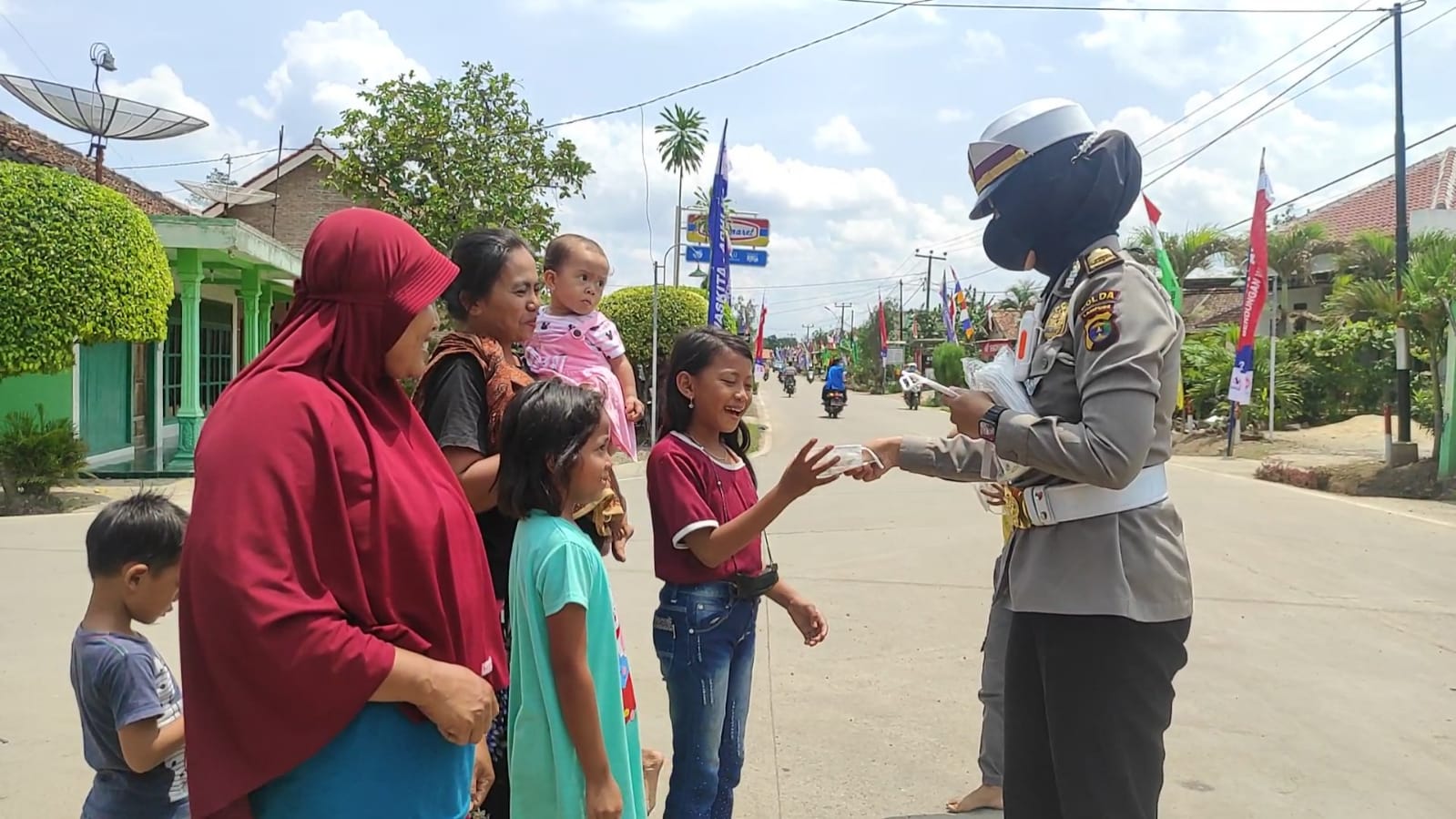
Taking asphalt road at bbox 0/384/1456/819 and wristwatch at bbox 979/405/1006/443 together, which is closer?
wristwatch at bbox 979/405/1006/443

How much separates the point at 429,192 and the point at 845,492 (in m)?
7.04

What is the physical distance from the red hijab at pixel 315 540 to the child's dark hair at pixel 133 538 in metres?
0.94

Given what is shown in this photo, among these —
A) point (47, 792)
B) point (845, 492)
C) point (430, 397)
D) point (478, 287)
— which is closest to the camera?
point (430, 397)

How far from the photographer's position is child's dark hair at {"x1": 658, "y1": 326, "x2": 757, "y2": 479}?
8.63 ft

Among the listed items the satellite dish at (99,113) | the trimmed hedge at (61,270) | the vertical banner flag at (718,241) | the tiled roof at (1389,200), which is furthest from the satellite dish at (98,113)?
the tiled roof at (1389,200)

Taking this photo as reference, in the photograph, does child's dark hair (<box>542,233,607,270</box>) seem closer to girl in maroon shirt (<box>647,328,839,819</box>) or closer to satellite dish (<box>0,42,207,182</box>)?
girl in maroon shirt (<box>647,328,839,819</box>)

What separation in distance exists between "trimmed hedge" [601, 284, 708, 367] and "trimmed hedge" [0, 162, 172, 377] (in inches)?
334

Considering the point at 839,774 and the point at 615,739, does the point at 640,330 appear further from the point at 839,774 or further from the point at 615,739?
the point at 615,739

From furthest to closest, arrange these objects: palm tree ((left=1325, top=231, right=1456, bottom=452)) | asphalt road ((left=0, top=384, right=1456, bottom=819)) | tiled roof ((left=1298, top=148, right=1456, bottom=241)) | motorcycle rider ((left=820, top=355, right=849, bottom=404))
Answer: motorcycle rider ((left=820, top=355, right=849, bottom=404)) → tiled roof ((left=1298, top=148, right=1456, bottom=241)) → palm tree ((left=1325, top=231, right=1456, bottom=452)) → asphalt road ((left=0, top=384, right=1456, bottom=819))

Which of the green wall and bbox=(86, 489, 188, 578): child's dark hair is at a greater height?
the green wall

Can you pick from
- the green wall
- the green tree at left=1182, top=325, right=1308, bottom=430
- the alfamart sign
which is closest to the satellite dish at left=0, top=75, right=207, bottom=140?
the green wall

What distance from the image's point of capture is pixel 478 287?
96.3 inches

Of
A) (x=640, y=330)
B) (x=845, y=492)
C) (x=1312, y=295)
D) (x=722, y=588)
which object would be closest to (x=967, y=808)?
(x=722, y=588)

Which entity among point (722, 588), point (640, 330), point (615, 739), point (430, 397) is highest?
point (640, 330)
